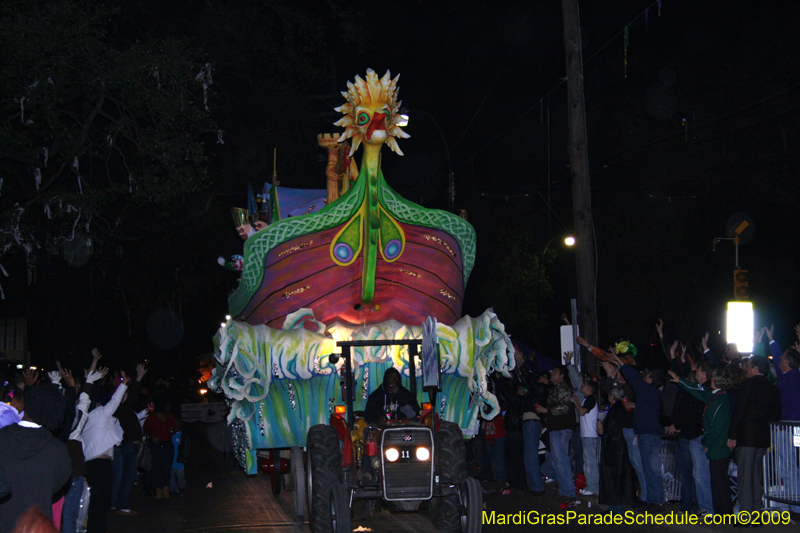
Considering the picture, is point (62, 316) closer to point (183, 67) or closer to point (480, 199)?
point (183, 67)

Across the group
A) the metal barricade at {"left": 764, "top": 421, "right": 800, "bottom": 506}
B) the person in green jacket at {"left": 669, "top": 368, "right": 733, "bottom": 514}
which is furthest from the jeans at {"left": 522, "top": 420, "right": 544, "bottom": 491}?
the metal barricade at {"left": 764, "top": 421, "right": 800, "bottom": 506}

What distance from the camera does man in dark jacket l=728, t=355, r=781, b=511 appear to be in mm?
9117

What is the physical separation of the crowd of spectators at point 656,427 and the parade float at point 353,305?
1675 mm

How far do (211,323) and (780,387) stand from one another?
100 feet

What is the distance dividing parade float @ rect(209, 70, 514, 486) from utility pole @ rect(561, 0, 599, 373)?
8.46ft

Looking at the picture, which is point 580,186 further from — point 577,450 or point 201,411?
point 201,411

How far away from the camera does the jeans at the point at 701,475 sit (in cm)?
953

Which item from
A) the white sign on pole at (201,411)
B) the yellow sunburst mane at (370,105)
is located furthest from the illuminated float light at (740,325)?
the white sign on pole at (201,411)

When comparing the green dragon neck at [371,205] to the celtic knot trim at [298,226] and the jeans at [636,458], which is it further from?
the jeans at [636,458]

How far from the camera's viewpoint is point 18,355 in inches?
1036

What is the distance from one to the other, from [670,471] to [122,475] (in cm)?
781

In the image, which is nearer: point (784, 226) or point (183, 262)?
point (183, 262)

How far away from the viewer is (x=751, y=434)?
9102 mm

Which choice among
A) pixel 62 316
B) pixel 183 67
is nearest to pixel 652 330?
pixel 62 316
